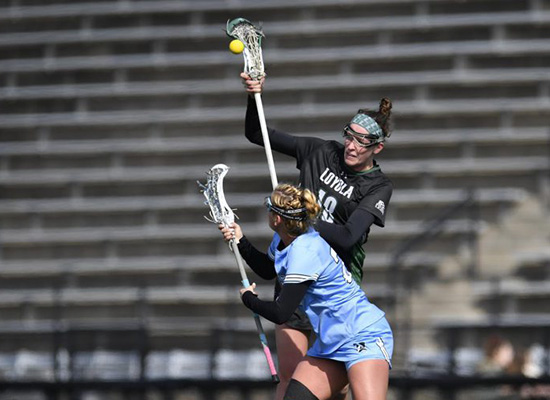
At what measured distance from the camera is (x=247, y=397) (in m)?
8.62

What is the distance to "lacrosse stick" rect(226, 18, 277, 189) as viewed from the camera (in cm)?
583

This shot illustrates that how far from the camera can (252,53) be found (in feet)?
19.3

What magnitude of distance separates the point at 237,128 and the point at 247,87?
8351 mm

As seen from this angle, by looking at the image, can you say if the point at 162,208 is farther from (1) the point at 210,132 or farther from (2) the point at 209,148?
(1) the point at 210,132

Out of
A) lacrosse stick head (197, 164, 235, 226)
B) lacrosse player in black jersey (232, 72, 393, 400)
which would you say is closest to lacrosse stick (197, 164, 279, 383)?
lacrosse stick head (197, 164, 235, 226)

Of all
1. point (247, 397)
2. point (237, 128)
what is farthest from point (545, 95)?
point (247, 397)

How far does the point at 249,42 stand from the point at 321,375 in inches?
65.9

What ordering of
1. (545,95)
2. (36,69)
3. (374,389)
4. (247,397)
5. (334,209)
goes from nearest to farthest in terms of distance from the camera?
1. (374,389)
2. (334,209)
3. (247,397)
4. (545,95)
5. (36,69)

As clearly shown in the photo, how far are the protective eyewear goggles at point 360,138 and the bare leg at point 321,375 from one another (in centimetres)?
101

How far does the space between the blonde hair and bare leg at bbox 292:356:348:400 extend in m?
0.63

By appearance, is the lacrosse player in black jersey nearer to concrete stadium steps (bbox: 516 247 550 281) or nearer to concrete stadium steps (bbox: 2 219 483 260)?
concrete stadium steps (bbox: 516 247 550 281)

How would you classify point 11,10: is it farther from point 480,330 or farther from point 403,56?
point 480,330

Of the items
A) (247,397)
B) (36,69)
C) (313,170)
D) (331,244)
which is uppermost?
(36,69)

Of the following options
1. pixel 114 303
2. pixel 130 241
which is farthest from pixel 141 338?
pixel 130 241
